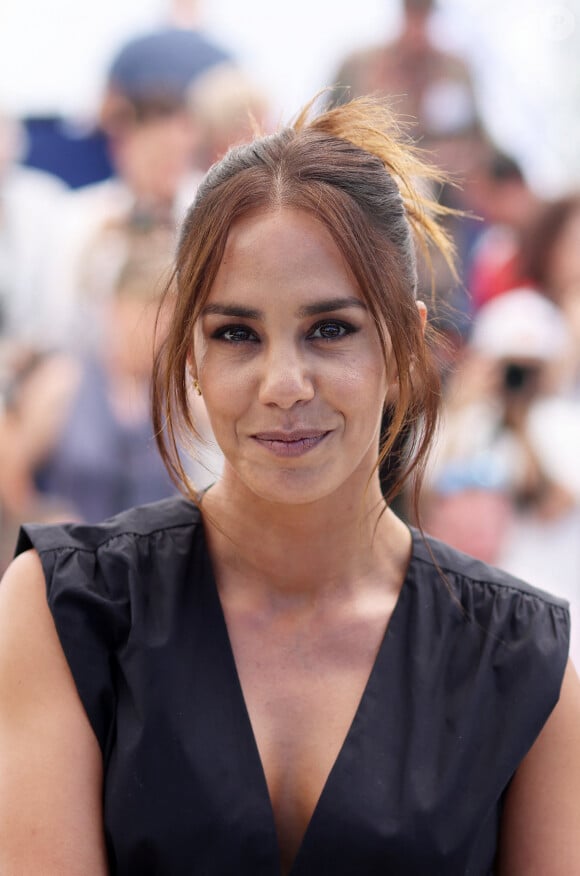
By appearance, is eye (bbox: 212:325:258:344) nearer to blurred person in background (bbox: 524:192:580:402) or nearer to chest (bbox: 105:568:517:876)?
chest (bbox: 105:568:517:876)

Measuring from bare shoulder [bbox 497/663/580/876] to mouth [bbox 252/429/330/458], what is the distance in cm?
48

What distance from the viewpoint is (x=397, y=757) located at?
5.10 feet

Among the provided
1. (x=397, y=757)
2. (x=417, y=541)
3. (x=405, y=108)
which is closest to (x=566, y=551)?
(x=405, y=108)

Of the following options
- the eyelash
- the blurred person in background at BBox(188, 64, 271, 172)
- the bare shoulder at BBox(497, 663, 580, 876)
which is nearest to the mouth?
the eyelash

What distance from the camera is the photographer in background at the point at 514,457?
11.4 feet

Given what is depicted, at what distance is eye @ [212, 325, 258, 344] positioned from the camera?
5.10 ft

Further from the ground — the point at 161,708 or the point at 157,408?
the point at 157,408

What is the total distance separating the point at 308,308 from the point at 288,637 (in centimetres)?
46

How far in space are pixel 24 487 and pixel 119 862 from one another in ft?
6.57

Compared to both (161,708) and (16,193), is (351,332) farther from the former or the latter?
(16,193)

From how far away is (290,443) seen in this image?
153 cm

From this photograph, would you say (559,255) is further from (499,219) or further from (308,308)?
(308,308)

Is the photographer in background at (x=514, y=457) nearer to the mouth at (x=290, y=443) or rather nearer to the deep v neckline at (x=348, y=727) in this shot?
the deep v neckline at (x=348, y=727)

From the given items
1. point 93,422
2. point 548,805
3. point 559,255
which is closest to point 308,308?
point 548,805
